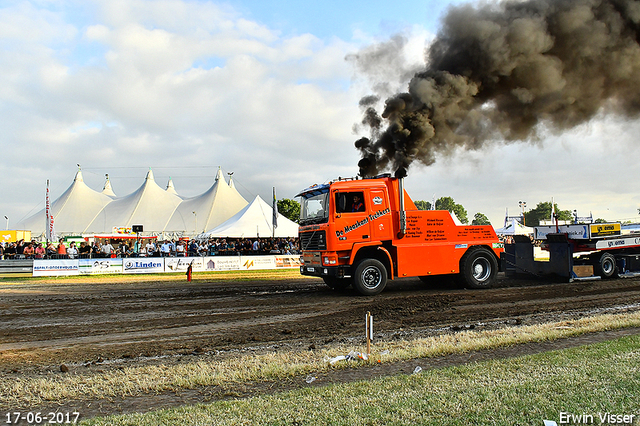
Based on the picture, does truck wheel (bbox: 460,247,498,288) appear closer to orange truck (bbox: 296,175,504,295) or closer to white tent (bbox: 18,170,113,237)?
orange truck (bbox: 296,175,504,295)

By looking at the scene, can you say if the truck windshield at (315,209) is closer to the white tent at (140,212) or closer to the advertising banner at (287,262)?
the advertising banner at (287,262)

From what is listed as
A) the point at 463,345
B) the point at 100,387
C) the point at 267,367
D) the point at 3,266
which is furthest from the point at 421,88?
the point at 3,266

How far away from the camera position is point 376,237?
12320mm

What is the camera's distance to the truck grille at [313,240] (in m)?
12.1

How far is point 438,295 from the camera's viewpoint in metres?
12.0

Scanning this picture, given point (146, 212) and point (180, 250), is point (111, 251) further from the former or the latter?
point (146, 212)

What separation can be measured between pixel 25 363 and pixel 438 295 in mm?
9422

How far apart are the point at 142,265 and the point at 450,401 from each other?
22065 mm

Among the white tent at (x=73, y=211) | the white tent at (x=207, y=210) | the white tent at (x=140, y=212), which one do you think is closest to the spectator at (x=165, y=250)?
the white tent at (x=207, y=210)

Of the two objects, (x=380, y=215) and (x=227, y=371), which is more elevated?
(x=380, y=215)

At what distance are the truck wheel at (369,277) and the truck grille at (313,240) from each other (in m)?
1.18

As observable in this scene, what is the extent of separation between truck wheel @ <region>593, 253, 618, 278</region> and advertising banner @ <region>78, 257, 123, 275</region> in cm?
2155

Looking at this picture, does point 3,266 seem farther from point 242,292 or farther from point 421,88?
point 421,88

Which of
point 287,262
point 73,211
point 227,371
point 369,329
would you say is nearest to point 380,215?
point 369,329
